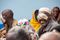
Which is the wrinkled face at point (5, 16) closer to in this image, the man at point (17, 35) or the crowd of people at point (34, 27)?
the crowd of people at point (34, 27)

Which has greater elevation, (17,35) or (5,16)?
(17,35)

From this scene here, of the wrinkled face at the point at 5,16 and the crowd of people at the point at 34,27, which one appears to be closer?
the crowd of people at the point at 34,27

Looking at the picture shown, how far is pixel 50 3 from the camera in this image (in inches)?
180

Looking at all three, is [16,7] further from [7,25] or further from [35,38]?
[35,38]

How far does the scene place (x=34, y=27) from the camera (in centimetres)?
290

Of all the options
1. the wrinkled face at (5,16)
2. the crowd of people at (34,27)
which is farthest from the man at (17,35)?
the wrinkled face at (5,16)

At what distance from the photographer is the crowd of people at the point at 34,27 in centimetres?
117

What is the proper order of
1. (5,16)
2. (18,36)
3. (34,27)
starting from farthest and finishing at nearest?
1. (34,27)
2. (5,16)
3. (18,36)

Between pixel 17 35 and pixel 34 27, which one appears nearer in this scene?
pixel 17 35

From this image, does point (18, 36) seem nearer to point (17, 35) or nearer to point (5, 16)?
point (17, 35)

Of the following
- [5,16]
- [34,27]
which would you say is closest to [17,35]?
[5,16]

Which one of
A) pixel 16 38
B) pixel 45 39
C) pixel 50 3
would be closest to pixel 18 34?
pixel 16 38

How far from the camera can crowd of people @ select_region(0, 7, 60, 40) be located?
3.85 ft

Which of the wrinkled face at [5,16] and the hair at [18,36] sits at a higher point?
the hair at [18,36]
